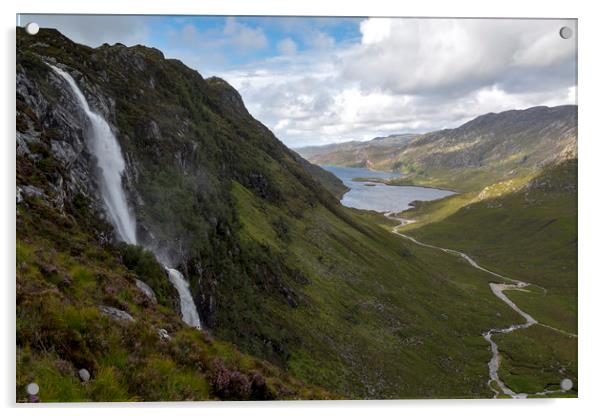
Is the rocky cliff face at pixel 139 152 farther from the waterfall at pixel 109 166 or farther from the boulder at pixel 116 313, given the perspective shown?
the boulder at pixel 116 313

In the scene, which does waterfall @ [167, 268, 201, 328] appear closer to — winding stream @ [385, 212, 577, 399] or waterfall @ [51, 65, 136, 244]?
waterfall @ [51, 65, 136, 244]

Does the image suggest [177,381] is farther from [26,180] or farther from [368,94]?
[368,94]

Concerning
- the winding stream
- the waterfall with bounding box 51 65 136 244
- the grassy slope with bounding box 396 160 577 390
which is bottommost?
the winding stream

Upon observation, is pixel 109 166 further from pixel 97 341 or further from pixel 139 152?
pixel 97 341

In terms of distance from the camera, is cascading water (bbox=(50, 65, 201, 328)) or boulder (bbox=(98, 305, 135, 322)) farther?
cascading water (bbox=(50, 65, 201, 328))

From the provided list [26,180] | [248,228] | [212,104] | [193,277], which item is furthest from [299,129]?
[212,104]

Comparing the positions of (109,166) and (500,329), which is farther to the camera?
(500,329)

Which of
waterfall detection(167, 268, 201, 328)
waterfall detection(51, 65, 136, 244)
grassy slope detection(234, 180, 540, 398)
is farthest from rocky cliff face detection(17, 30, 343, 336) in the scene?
grassy slope detection(234, 180, 540, 398)

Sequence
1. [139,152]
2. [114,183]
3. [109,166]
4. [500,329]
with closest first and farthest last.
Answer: [114,183], [109,166], [139,152], [500,329]

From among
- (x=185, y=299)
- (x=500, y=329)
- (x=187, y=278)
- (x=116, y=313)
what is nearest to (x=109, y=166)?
(x=187, y=278)

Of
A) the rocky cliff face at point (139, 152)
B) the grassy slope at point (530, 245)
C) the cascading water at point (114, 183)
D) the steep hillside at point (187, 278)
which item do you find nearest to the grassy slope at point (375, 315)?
the steep hillside at point (187, 278)
